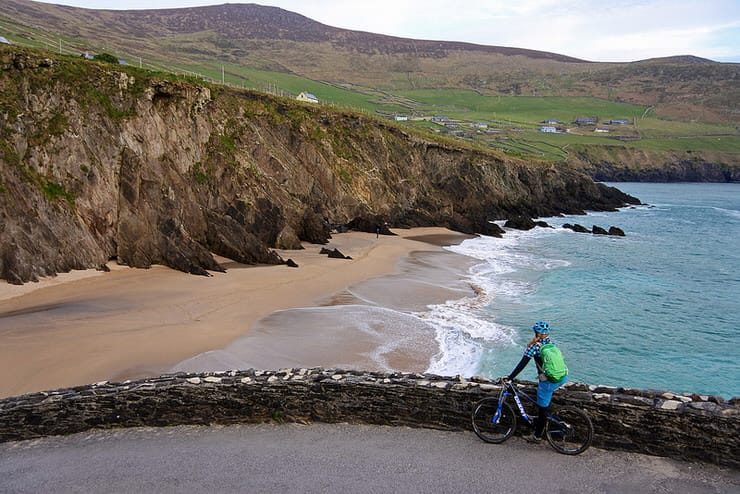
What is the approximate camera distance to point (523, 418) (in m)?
9.01

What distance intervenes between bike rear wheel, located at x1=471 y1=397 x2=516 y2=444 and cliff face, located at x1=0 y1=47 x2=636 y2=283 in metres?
18.8

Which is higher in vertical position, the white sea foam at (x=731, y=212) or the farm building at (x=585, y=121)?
the farm building at (x=585, y=121)

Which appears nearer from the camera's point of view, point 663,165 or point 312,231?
point 312,231

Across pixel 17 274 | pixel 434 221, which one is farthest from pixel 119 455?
pixel 434 221

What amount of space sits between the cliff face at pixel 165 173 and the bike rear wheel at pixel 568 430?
780 inches

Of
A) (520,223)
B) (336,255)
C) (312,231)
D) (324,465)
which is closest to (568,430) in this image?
(324,465)

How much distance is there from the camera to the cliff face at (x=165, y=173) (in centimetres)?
2381

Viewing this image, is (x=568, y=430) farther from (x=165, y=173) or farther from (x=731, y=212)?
(x=731, y=212)

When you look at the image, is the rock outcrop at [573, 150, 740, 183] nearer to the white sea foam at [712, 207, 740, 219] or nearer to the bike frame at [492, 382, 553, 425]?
the white sea foam at [712, 207, 740, 219]

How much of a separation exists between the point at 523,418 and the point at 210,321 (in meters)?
12.6

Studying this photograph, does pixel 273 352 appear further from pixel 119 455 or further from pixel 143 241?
pixel 143 241

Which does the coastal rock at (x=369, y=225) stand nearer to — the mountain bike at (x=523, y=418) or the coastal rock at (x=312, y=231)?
the coastal rock at (x=312, y=231)

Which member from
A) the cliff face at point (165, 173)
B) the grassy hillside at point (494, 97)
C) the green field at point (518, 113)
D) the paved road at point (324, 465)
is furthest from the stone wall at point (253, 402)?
the green field at point (518, 113)

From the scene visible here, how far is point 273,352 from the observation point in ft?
54.1
